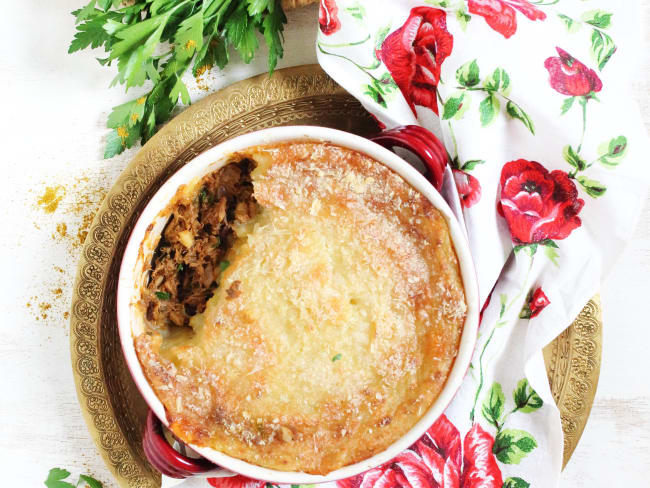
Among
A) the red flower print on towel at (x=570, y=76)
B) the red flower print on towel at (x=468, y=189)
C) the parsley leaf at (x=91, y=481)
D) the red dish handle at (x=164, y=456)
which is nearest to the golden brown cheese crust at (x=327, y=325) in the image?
the red dish handle at (x=164, y=456)

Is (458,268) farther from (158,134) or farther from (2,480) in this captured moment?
(2,480)

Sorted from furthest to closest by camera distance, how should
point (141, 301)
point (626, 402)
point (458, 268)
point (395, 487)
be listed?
point (626, 402) → point (395, 487) → point (141, 301) → point (458, 268)

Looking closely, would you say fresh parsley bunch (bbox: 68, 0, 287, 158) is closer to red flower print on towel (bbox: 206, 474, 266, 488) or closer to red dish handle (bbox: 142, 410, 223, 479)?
red dish handle (bbox: 142, 410, 223, 479)

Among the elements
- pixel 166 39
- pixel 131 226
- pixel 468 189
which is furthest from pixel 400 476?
pixel 166 39

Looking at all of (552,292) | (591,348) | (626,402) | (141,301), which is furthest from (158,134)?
(626,402)

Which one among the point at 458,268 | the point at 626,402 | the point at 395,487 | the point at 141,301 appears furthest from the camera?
the point at 626,402

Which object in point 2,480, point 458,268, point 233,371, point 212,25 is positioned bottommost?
point 2,480

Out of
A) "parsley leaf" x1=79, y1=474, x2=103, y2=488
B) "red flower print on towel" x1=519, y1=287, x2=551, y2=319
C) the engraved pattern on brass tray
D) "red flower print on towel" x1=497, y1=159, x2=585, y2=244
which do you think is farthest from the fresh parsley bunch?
"parsley leaf" x1=79, y1=474, x2=103, y2=488
